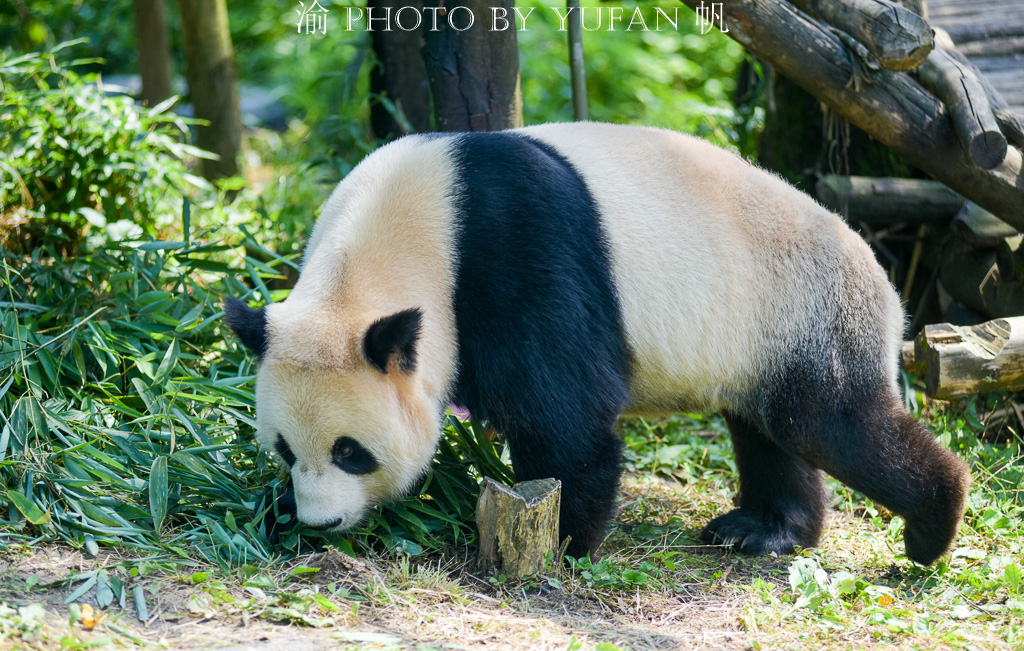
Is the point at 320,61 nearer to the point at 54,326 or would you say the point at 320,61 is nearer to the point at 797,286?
the point at 54,326

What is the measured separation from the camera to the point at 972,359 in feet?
13.0

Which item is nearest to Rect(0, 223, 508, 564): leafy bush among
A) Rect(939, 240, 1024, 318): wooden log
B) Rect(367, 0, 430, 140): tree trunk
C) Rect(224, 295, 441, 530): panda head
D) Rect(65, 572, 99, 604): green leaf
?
Rect(65, 572, 99, 604): green leaf

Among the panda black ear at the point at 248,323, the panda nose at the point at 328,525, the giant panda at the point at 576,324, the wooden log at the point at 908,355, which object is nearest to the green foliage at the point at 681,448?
the giant panda at the point at 576,324

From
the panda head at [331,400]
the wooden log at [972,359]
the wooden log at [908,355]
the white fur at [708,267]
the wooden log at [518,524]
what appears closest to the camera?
the panda head at [331,400]

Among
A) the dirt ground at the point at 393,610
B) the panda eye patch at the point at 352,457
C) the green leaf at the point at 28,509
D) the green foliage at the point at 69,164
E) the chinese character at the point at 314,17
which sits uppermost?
the chinese character at the point at 314,17

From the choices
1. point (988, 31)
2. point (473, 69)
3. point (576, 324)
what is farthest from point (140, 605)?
point (988, 31)

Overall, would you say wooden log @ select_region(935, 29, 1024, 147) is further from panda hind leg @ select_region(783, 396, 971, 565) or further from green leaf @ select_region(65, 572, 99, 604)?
green leaf @ select_region(65, 572, 99, 604)

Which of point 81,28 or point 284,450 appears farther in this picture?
point 81,28

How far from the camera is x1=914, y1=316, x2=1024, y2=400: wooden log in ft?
12.9

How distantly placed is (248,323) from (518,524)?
120 centimetres

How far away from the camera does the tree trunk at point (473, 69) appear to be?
4.50 metres

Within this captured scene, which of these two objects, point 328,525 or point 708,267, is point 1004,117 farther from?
point 328,525

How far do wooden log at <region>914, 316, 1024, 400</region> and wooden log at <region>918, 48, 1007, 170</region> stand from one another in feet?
2.69

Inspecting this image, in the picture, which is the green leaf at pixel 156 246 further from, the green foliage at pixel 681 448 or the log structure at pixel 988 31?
the log structure at pixel 988 31
